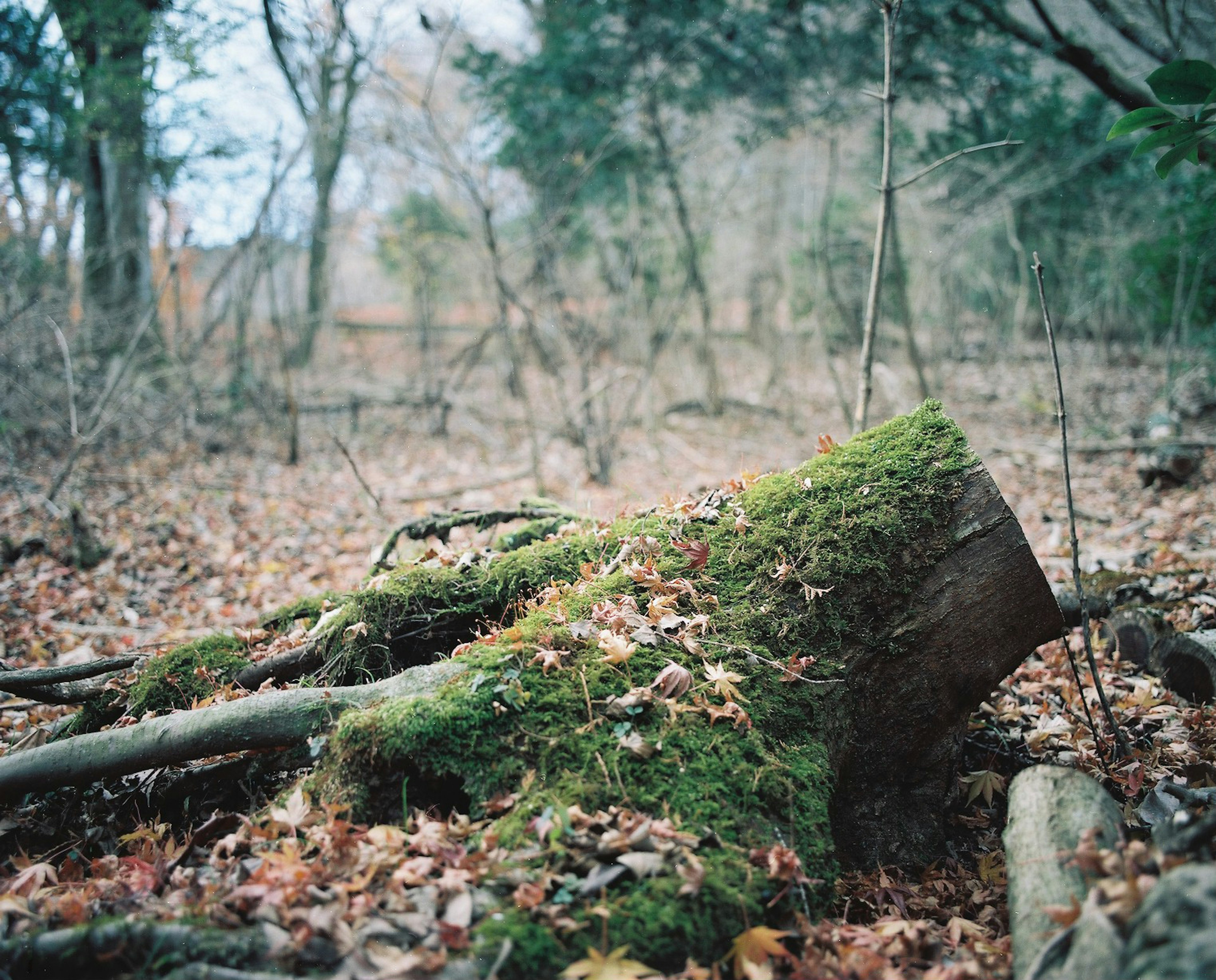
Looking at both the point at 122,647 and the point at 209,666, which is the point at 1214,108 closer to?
the point at 209,666

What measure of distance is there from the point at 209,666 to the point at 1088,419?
527 inches

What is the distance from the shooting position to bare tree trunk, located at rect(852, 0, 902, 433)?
4.31 meters

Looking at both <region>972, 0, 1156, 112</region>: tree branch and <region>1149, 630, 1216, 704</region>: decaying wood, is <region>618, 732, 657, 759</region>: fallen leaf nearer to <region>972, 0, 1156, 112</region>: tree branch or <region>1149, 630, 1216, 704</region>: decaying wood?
<region>1149, 630, 1216, 704</region>: decaying wood

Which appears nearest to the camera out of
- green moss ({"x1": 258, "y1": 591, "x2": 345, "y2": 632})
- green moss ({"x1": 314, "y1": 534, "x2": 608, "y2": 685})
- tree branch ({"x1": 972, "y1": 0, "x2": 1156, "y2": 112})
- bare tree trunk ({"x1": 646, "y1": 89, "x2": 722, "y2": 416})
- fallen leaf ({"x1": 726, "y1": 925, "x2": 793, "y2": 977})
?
fallen leaf ({"x1": 726, "y1": 925, "x2": 793, "y2": 977})

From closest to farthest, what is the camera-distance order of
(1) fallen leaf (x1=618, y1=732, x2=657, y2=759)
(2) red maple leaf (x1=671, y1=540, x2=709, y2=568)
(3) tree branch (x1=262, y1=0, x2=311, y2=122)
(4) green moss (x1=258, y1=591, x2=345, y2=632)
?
(1) fallen leaf (x1=618, y1=732, x2=657, y2=759)
(2) red maple leaf (x1=671, y1=540, x2=709, y2=568)
(4) green moss (x1=258, y1=591, x2=345, y2=632)
(3) tree branch (x1=262, y1=0, x2=311, y2=122)

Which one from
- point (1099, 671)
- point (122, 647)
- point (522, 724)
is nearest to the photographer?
point (522, 724)

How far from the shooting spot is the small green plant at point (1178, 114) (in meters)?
2.69

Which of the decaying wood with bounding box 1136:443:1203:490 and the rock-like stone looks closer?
the rock-like stone

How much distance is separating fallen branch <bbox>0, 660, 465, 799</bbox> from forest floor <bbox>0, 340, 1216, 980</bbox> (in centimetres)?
20

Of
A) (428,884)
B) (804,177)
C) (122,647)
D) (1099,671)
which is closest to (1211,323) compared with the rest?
(804,177)

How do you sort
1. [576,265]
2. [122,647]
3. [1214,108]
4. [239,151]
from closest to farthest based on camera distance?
[1214,108] → [122,647] → [239,151] → [576,265]

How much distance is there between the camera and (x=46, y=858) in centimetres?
246

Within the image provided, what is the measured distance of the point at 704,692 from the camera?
2490mm

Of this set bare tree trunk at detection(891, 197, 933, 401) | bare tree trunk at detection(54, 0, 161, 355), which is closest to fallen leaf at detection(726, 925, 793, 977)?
bare tree trunk at detection(891, 197, 933, 401)
